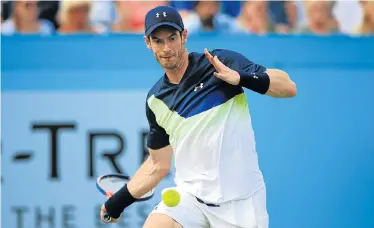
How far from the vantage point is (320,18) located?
26.8ft

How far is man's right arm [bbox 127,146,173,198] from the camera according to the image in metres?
5.47

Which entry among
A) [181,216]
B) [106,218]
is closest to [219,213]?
[181,216]

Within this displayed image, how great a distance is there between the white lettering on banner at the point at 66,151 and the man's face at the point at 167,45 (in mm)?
2567

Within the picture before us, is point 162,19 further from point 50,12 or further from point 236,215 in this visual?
point 50,12

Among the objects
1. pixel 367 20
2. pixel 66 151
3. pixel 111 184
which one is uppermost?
pixel 367 20

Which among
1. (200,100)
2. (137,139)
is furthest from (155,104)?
(137,139)

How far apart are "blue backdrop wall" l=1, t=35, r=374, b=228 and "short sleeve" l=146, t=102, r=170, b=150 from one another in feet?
6.79

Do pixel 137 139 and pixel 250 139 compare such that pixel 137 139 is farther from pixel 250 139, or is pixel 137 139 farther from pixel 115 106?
pixel 250 139

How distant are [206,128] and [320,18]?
11.1ft

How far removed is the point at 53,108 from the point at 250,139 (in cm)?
284

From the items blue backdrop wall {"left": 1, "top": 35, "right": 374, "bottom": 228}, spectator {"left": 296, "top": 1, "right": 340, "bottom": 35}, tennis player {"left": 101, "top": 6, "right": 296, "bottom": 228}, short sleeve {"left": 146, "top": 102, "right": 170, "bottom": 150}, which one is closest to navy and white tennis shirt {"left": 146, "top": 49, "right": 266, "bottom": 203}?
tennis player {"left": 101, "top": 6, "right": 296, "bottom": 228}

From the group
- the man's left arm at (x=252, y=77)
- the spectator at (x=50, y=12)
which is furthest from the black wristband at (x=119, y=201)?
the spectator at (x=50, y=12)

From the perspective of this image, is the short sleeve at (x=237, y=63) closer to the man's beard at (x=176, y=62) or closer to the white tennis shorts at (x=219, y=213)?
the man's beard at (x=176, y=62)

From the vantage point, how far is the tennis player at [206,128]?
5.01 metres
